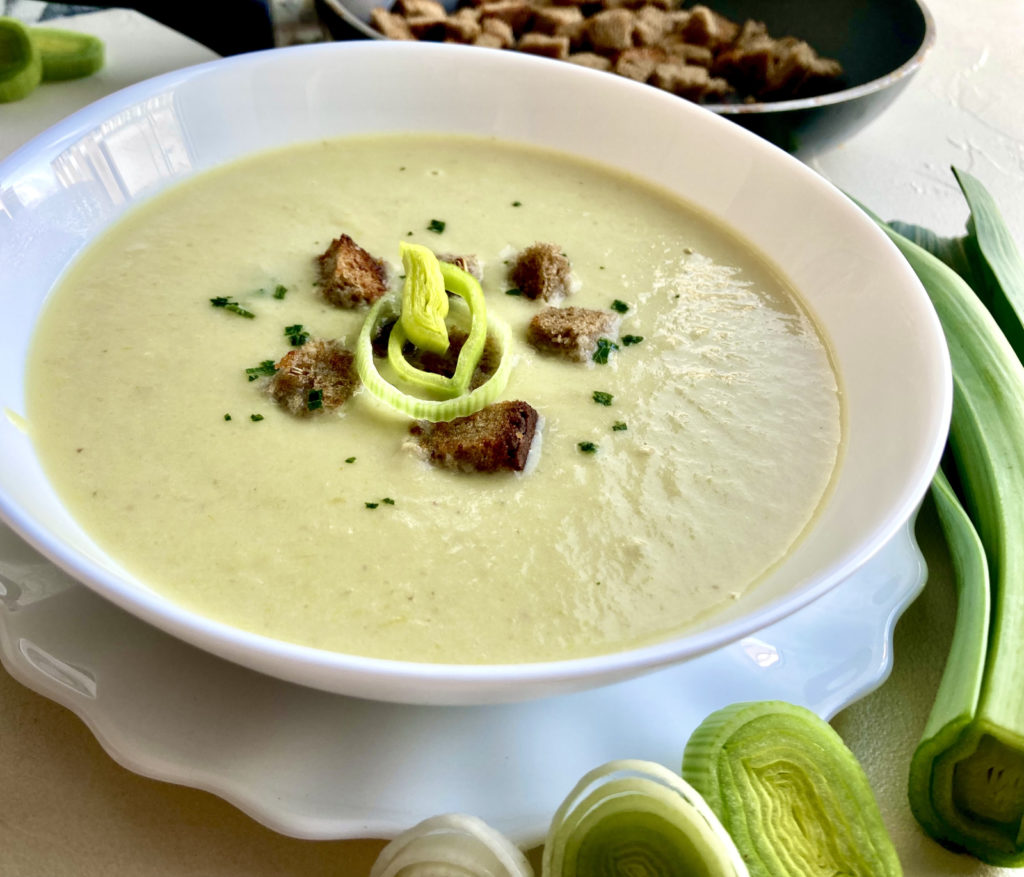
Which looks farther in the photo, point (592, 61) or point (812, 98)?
point (592, 61)

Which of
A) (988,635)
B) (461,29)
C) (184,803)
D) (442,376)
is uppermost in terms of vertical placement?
(461,29)

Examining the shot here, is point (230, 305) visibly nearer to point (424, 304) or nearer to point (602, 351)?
point (424, 304)

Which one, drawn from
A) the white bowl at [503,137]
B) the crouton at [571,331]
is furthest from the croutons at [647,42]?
the crouton at [571,331]

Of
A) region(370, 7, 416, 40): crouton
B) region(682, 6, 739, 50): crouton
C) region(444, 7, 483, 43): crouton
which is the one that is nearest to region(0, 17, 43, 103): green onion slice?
region(370, 7, 416, 40): crouton

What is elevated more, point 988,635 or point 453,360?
point 453,360

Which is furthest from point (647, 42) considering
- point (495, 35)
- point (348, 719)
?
point (348, 719)

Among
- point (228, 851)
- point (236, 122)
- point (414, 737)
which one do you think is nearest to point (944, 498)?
point (414, 737)

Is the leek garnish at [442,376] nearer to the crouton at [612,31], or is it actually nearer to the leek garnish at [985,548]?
the leek garnish at [985,548]

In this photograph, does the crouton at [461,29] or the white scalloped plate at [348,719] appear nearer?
the white scalloped plate at [348,719]
